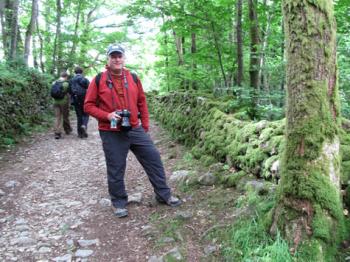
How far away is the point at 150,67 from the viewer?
28547 millimetres

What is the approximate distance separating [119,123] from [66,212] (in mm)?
1621

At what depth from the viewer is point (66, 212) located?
4988 mm

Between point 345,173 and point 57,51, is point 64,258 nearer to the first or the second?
point 345,173

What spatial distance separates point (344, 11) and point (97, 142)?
7382 mm

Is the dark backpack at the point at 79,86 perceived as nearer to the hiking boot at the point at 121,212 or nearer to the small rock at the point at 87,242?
the hiking boot at the point at 121,212

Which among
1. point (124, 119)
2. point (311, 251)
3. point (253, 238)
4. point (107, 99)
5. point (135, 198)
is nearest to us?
point (311, 251)

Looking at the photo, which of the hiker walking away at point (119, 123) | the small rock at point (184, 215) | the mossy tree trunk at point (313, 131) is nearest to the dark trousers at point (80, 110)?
the hiker walking away at point (119, 123)

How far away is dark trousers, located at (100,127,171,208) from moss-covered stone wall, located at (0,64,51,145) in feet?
18.1

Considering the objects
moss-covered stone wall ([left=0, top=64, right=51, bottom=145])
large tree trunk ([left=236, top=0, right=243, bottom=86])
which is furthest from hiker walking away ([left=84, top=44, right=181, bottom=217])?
moss-covered stone wall ([left=0, top=64, right=51, bottom=145])

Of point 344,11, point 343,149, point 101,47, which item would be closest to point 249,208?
point 343,149

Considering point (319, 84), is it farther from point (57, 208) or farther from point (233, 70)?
point (233, 70)

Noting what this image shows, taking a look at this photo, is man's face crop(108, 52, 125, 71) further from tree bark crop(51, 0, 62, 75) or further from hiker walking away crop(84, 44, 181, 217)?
tree bark crop(51, 0, 62, 75)

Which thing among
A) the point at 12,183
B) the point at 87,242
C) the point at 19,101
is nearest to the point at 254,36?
the point at 12,183

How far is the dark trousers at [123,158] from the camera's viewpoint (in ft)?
15.3
